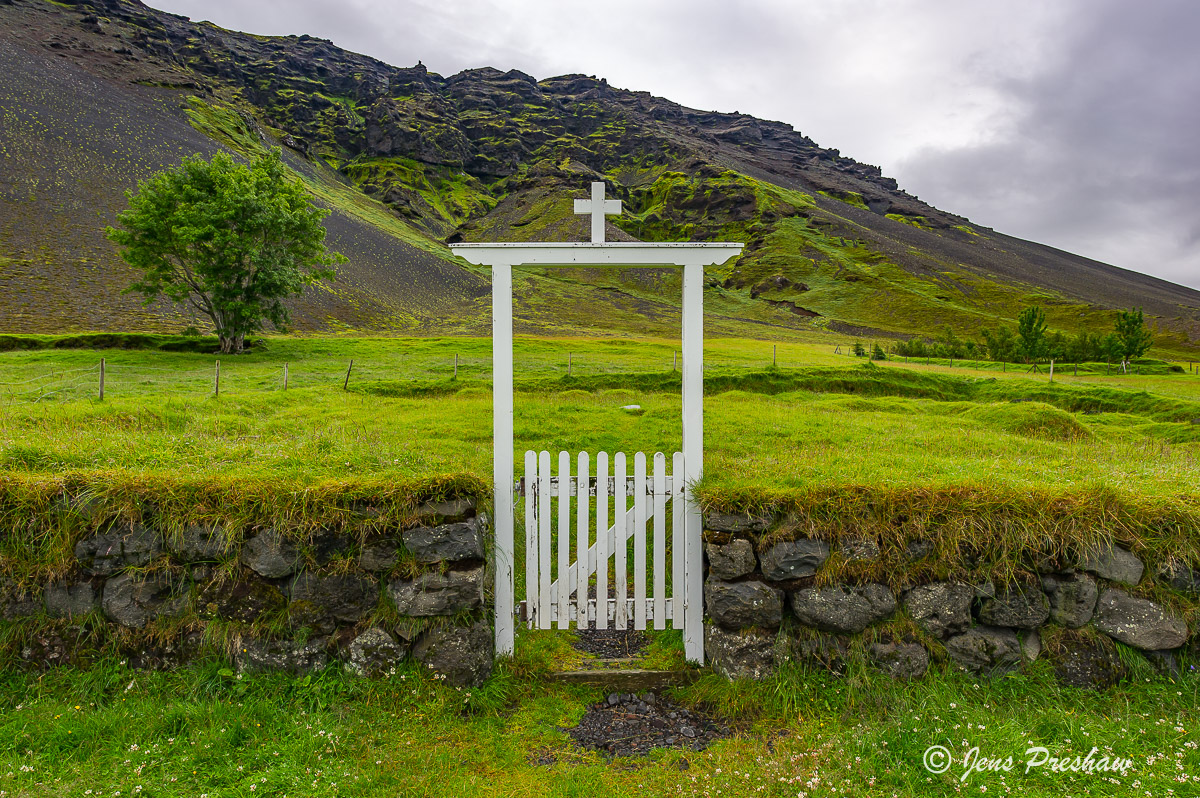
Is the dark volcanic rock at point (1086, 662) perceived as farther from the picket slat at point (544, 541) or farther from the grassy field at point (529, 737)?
the picket slat at point (544, 541)

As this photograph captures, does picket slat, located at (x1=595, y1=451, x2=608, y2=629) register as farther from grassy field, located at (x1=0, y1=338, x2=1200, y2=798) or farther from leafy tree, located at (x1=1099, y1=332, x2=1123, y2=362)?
leafy tree, located at (x1=1099, y1=332, x2=1123, y2=362)

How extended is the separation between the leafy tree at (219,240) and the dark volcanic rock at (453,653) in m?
32.1

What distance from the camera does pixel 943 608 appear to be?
4375 mm

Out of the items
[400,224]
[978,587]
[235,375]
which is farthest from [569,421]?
[400,224]

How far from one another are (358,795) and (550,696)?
61.1 inches

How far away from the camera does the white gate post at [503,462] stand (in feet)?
15.8

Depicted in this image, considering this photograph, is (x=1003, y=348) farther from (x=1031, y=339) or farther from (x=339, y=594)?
(x=339, y=594)

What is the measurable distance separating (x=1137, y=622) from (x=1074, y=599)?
0.46 m

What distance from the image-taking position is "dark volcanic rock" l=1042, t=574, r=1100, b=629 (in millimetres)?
4340

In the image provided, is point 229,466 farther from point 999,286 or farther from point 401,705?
point 999,286

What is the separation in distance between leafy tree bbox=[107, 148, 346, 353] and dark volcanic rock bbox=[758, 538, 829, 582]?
110 ft

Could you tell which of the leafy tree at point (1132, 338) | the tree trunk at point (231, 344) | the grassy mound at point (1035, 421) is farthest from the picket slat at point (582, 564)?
the leafy tree at point (1132, 338)

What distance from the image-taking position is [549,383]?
21.6 metres

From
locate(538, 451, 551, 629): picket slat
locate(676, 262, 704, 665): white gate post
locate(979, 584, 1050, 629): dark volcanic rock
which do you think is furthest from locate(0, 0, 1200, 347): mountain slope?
locate(979, 584, 1050, 629): dark volcanic rock
